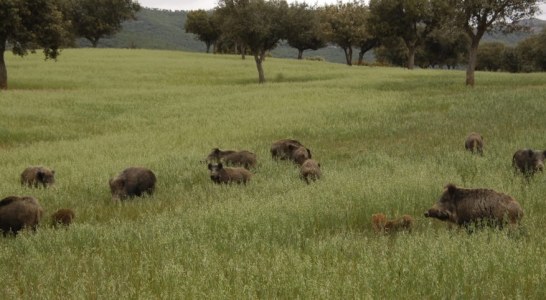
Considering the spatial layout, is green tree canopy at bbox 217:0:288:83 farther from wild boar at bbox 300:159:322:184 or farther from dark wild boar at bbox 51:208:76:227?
dark wild boar at bbox 51:208:76:227

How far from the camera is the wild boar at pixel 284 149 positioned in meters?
15.0

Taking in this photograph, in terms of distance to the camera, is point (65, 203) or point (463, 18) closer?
point (65, 203)

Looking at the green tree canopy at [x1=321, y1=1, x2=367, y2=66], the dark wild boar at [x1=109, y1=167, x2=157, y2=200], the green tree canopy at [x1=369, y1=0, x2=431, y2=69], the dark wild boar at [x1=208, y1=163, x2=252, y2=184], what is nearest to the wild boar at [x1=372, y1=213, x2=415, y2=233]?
the dark wild boar at [x1=208, y1=163, x2=252, y2=184]

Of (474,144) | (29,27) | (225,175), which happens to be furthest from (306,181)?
(29,27)

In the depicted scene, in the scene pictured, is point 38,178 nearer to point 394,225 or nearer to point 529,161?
point 394,225

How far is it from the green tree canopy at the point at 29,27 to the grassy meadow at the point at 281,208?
1422 centimetres

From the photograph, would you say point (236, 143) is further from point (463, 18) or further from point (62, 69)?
point (62, 69)

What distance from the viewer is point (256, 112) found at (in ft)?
92.6

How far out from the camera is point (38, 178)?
12.8 m

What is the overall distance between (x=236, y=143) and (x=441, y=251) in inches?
547

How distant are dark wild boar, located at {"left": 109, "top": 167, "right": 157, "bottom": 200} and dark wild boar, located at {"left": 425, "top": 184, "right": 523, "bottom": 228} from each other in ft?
22.4

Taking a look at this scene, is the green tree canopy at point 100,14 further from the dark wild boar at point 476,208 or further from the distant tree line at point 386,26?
the dark wild boar at point 476,208

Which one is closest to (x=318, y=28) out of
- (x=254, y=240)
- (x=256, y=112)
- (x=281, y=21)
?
(x=281, y=21)

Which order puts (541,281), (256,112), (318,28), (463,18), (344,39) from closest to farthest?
1. (541,281)
2. (256,112)
3. (463,18)
4. (318,28)
5. (344,39)
